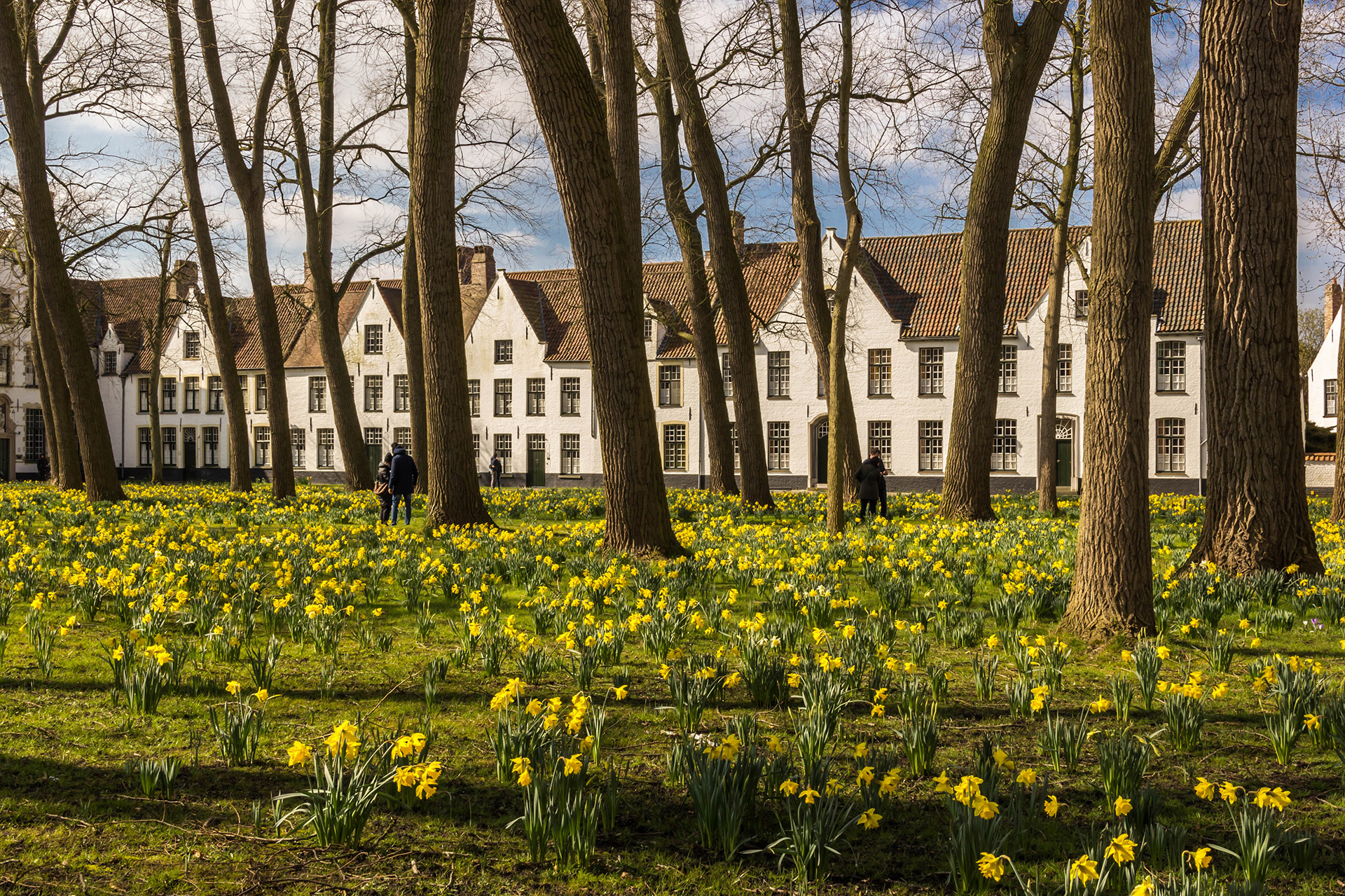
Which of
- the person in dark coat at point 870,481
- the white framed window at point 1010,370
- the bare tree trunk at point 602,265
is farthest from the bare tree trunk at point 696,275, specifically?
the white framed window at point 1010,370

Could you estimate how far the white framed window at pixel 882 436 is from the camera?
38094 mm

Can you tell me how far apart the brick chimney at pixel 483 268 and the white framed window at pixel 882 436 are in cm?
1891

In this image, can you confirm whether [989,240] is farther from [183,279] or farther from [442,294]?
[183,279]

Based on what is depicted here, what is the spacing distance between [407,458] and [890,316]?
1026 inches

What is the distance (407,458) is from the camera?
15461 mm

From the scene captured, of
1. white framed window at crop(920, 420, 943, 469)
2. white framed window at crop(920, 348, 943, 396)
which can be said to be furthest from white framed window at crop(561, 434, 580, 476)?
white framed window at crop(920, 348, 943, 396)

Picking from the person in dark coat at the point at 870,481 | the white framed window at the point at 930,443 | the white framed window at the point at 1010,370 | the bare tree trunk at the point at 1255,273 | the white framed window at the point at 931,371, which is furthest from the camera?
the white framed window at the point at 930,443

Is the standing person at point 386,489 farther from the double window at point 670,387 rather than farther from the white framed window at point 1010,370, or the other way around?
the white framed window at point 1010,370

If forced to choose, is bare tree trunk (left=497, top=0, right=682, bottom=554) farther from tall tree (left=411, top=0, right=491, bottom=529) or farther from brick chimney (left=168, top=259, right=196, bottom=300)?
brick chimney (left=168, top=259, right=196, bottom=300)

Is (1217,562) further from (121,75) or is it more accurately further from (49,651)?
(121,75)

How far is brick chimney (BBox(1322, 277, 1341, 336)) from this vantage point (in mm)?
51625

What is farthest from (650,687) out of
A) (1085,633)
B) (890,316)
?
(890,316)

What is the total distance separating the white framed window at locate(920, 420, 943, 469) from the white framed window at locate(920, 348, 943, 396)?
112 cm

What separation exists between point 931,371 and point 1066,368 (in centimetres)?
469
